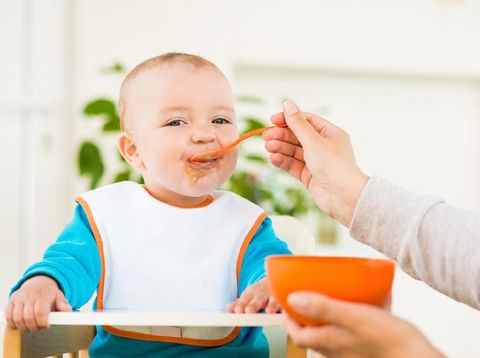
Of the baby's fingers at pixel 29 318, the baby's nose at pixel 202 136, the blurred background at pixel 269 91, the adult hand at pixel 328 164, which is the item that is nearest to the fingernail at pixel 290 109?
the adult hand at pixel 328 164

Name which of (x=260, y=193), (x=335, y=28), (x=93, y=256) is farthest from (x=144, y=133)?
(x=335, y=28)

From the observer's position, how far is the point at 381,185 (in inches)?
38.9

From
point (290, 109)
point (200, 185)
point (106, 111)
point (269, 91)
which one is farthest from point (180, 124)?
point (269, 91)

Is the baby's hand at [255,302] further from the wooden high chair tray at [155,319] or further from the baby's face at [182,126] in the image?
the baby's face at [182,126]

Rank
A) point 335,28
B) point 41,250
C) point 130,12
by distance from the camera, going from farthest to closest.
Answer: point 335,28 → point 130,12 → point 41,250

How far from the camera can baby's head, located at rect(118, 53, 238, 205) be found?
4.31ft

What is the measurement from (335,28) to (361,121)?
593mm

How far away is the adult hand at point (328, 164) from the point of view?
1.07 m

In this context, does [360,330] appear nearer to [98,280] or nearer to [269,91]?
[98,280]

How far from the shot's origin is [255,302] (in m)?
1.07

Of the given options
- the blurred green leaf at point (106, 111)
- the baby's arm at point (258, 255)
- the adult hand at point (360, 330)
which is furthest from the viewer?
the blurred green leaf at point (106, 111)

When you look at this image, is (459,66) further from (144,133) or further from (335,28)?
(144,133)

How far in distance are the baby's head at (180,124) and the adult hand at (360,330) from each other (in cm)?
59

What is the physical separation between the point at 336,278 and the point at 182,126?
0.62 m
